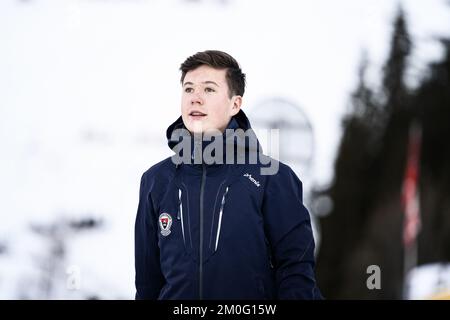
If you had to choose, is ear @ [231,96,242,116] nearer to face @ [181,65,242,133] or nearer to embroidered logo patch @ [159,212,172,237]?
face @ [181,65,242,133]

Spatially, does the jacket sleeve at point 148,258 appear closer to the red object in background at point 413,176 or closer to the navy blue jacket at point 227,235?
the navy blue jacket at point 227,235

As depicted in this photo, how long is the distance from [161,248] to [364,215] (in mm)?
20517

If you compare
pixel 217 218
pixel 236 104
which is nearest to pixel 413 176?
pixel 236 104

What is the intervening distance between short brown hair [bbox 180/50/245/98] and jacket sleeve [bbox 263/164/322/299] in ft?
1.17

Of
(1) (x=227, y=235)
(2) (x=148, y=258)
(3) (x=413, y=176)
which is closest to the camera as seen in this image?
(1) (x=227, y=235)

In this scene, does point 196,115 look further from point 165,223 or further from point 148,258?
point 148,258

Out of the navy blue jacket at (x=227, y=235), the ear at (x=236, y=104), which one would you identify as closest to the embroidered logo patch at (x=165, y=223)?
the navy blue jacket at (x=227, y=235)

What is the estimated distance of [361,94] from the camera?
20328mm

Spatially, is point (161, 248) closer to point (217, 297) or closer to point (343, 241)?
point (217, 297)

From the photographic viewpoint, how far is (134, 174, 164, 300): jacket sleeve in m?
2.28

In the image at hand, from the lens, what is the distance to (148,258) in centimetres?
228

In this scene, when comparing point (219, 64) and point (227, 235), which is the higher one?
point (219, 64)

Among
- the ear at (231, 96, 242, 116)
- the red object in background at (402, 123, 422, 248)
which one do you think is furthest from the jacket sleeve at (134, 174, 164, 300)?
the red object in background at (402, 123, 422, 248)

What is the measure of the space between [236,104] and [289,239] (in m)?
0.49
